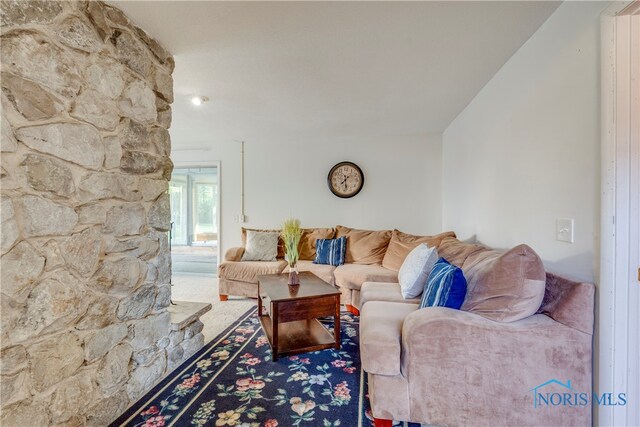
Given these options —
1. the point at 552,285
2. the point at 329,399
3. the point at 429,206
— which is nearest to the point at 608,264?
the point at 552,285

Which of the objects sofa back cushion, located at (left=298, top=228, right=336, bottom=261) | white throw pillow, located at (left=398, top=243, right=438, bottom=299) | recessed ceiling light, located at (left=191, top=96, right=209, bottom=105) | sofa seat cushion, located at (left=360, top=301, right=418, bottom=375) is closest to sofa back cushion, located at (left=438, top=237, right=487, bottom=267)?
white throw pillow, located at (left=398, top=243, right=438, bottom=299)

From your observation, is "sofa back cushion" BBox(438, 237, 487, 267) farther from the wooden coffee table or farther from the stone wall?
the stone wall

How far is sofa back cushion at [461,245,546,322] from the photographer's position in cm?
137

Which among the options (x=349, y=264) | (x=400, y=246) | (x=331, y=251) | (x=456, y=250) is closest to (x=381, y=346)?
(x=456, y=250)

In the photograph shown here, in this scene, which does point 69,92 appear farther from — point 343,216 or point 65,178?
point 343,216

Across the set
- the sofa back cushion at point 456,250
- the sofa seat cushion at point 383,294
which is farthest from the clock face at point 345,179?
the sofa seat cushion at point 383,294

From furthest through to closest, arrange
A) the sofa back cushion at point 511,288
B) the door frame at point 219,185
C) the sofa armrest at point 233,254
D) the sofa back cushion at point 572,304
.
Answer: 1. the door frame at point 219,185
2. the sofa armrest at point 233,254
3. the sofa back cushion at point 511,288
4. the sofa back cushion at point 572,304

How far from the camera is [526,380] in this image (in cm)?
131

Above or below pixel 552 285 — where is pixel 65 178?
above

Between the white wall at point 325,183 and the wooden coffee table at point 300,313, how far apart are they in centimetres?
194

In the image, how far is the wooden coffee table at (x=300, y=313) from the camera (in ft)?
7.01

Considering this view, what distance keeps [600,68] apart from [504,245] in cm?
127

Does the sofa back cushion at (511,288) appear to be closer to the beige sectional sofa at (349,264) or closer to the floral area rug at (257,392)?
the floral area rug at (257,392)

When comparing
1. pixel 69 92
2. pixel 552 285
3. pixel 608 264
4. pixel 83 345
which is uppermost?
pixel 69 92
